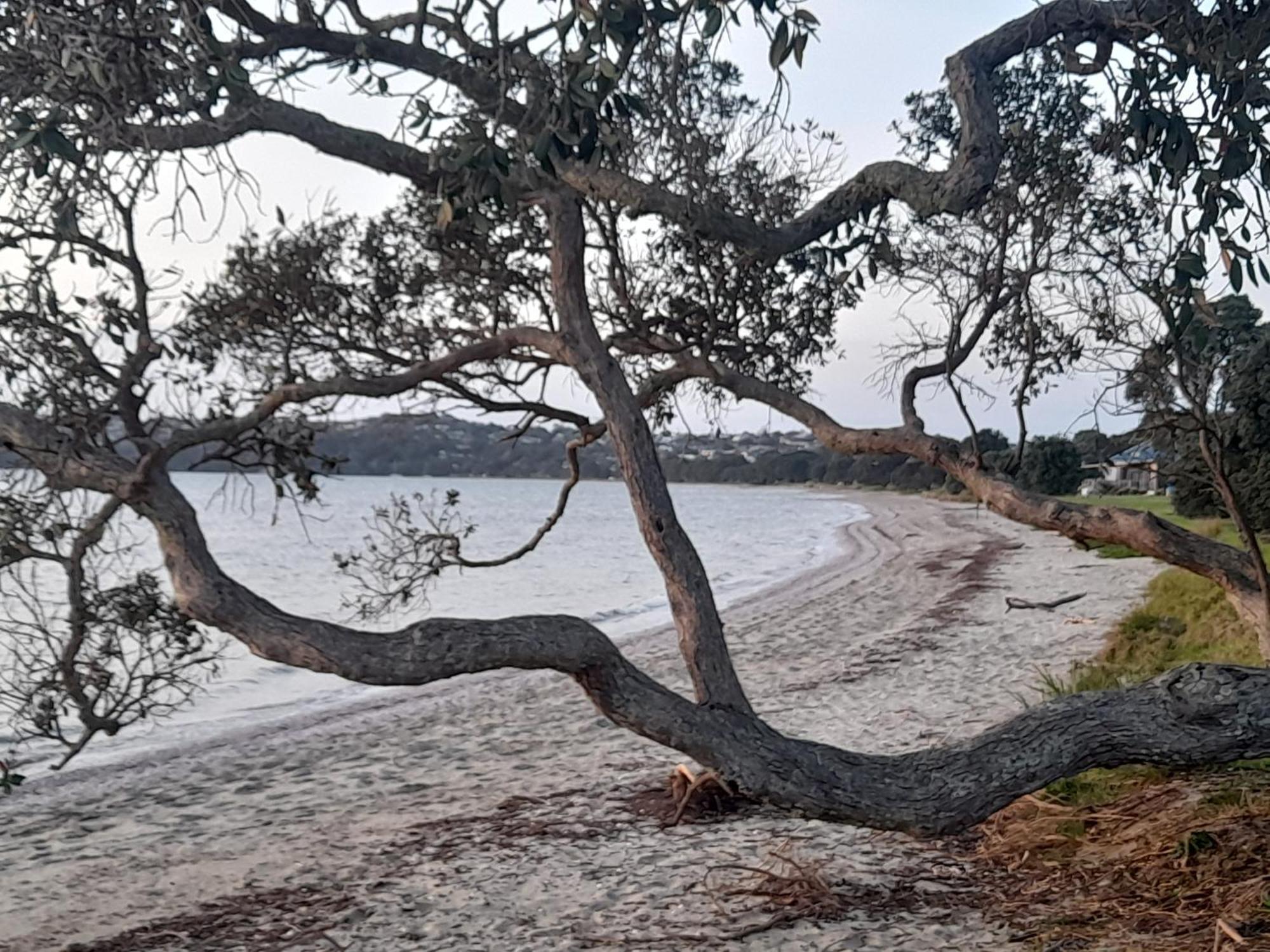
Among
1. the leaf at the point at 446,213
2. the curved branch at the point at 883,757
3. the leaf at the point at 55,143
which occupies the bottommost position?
the curved branch at the point at 883,757

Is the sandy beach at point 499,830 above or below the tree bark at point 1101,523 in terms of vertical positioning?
below

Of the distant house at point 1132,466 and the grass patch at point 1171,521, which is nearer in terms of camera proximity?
the distant house at point 1132,466

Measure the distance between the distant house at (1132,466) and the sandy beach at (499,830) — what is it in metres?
2.17

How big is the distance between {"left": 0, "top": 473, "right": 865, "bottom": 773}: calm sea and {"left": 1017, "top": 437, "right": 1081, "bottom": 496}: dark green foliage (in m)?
4.55

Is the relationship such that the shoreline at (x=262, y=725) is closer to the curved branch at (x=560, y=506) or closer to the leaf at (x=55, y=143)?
the curved branch at (x=560, y=506)

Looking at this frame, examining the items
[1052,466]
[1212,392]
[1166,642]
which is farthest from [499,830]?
[1166,642]

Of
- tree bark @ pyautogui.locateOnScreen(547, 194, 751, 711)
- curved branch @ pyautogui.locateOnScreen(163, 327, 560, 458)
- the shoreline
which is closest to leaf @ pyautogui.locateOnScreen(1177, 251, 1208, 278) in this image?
tree bark @ pyautogui.locateOnScreen(547, 194, 751, 711)

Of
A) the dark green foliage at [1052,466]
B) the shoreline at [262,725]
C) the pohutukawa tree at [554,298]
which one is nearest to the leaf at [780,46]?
the pohutukawa tree at [554,298]

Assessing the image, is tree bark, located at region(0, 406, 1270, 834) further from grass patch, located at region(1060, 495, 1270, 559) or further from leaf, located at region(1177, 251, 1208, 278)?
grass patch, located at region(1060, 495, 1270, 559)

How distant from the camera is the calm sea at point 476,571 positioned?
14.5 m

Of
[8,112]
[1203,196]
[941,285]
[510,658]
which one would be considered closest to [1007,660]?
[941,285]

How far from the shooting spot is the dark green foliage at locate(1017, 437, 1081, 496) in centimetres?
812

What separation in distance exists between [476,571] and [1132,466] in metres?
32.5

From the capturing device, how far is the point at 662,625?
21922mm
